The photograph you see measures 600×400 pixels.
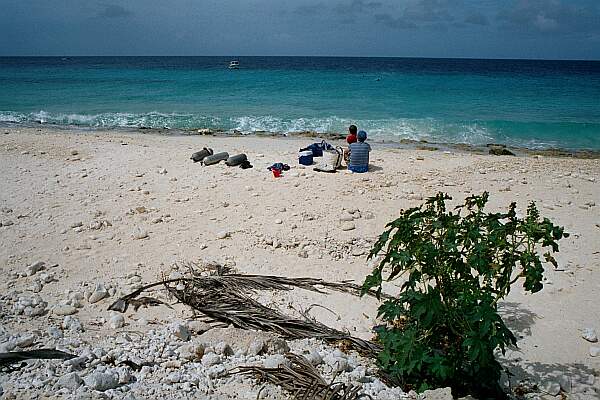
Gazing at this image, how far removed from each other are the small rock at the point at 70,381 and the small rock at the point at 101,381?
5 cm

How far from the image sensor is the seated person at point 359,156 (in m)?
8.91

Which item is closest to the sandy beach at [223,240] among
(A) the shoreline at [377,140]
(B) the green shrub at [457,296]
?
(B) the green shrub at [457,296]

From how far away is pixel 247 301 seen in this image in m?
4.38

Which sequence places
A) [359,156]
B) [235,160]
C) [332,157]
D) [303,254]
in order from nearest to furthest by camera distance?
[303,254]
[332,157]
[359,156]
[235,160]

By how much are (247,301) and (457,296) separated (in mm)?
1976

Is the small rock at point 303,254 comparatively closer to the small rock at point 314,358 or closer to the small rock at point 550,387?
the small rock at point 314,358

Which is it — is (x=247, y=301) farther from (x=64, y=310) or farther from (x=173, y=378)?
(x=64, y=310)

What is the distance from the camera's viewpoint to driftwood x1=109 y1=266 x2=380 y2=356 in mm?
3969

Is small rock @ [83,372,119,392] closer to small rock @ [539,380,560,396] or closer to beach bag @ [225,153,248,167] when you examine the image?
small rock @ [539,380,560,396]

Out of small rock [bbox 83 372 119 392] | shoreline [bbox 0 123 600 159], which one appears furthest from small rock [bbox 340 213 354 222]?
shoreline [bbox 0 123 600 159]

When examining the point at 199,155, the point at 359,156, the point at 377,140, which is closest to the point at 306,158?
the point at 359,156

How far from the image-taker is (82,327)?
13.1 ft

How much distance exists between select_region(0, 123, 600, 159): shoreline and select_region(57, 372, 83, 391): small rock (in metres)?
12.0

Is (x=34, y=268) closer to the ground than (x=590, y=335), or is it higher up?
closer to the ground
